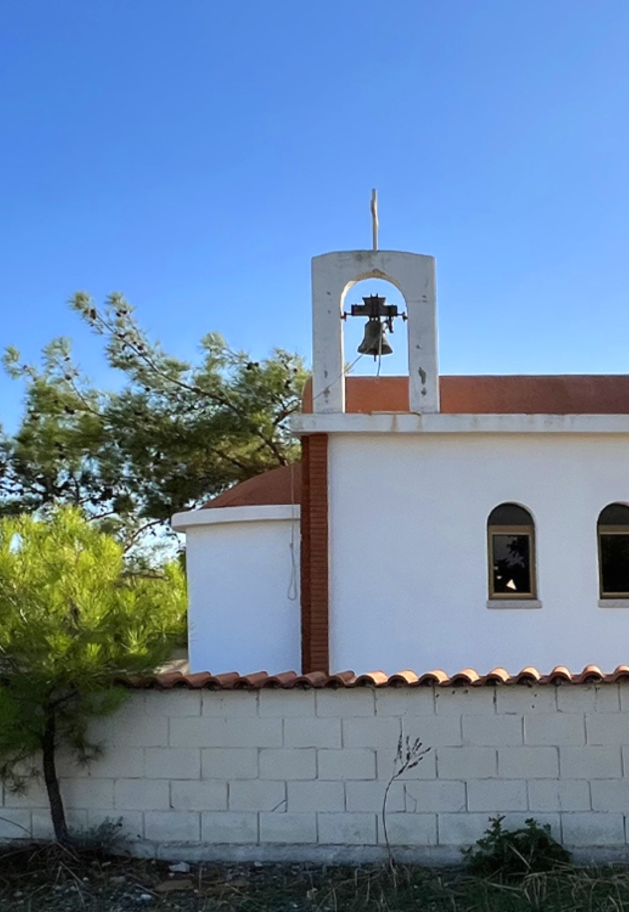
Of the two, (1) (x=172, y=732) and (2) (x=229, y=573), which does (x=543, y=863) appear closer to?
(1) (x=172, y=732)

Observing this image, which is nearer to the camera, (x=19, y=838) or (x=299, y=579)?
(x=19, y=838)

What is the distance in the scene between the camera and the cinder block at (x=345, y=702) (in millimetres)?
7867

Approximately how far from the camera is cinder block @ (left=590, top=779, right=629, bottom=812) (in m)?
7.70

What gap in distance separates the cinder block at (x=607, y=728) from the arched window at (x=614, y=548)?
417 centimetres

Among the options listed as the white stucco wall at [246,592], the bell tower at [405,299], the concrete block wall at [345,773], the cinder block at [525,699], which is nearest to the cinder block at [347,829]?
the concrete block wall at [345,773]

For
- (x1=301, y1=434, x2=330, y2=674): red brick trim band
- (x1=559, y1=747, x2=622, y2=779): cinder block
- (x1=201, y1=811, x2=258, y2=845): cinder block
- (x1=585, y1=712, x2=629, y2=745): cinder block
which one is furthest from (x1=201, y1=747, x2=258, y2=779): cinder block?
(x1=301, y1=434, x2=330, y2=674): red brick trim band

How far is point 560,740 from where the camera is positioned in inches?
306

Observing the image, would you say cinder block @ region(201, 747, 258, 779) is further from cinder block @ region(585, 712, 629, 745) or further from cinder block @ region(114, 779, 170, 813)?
cinder block @ region(585, 712, 629, 745)

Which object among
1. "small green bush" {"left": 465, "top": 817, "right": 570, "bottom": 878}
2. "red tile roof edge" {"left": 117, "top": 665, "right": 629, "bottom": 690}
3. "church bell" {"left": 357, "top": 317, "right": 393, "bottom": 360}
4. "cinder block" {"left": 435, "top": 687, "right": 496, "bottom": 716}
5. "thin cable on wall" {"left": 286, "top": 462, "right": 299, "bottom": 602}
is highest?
"church bell" {"left": 357, "top": 317, "right": 393, "bottom": 360}

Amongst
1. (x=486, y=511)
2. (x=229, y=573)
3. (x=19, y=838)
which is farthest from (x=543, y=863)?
(x=229, y=573)

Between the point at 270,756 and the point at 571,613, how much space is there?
5.04m

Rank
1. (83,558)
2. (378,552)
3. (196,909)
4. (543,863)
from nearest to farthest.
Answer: (196,909) → (543,863) → (83,558) → (378,552)

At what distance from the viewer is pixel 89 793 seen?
7.87 metres

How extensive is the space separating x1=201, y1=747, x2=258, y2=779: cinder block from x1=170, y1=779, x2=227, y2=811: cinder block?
7cm
